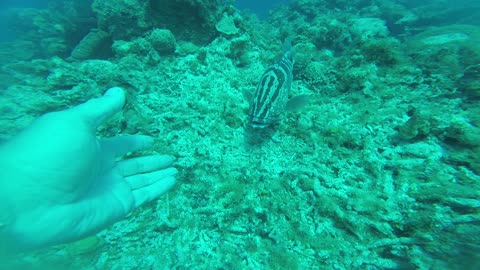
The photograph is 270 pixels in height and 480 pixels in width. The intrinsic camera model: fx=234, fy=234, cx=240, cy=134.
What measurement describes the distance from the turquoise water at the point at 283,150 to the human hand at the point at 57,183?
463 mm

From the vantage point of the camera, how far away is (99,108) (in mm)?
2451

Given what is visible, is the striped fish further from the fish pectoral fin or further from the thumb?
the thumb

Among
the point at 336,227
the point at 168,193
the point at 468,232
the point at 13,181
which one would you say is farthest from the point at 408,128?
the point at 13,181

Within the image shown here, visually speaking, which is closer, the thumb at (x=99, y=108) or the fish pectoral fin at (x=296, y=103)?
the thumb at (x=99, y=108)

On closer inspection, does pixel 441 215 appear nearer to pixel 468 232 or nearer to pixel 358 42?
pixel 468 232

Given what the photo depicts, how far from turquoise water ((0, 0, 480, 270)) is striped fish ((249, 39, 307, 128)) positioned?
1.05 ft

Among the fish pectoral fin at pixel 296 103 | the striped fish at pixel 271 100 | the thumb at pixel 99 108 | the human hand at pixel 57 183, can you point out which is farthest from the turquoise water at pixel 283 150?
the thumb at pixel 99 108

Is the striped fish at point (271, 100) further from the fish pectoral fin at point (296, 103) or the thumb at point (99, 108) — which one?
the thumb at point (99, 108)

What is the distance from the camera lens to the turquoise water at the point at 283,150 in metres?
2.40

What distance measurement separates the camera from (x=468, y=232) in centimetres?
196

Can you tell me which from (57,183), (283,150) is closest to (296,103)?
(283,150)

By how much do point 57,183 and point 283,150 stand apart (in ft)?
9.06

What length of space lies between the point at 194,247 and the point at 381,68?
4.48m

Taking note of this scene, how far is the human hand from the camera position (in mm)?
1979
